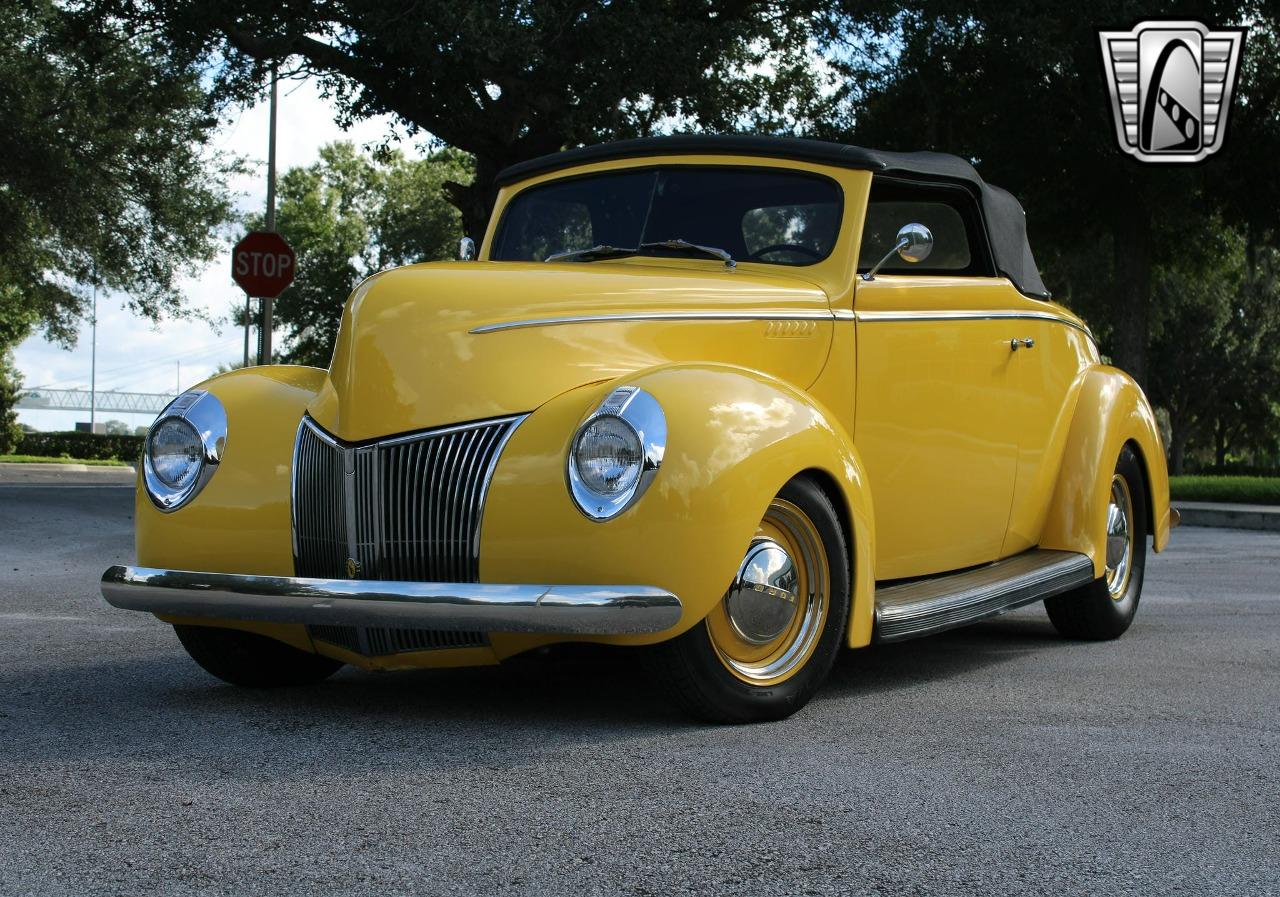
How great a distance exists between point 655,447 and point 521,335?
69cm

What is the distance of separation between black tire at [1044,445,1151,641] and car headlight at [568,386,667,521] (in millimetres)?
3372

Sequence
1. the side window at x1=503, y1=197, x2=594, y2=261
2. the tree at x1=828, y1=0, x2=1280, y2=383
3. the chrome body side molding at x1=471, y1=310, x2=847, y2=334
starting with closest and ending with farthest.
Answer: the chrome body side molding at x1=471, y1=310, x2=847, y2=334
the side window at x1=503, y1=197, x2=594, y2=261
the tree at x1=828, y1=0, x2=1280, y2=383

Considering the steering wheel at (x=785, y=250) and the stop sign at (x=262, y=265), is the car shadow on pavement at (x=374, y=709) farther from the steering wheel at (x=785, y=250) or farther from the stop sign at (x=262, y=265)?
the stop sign at (x=262, y=265)

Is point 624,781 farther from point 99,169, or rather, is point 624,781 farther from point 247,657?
point 99,169

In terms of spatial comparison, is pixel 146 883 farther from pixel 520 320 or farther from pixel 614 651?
pixel 520 320

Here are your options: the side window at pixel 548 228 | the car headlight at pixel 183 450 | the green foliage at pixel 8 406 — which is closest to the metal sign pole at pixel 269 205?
the side window at pixel 548 228

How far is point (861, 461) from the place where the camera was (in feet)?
17.2

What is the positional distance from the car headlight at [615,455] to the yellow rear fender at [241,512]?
1.07 metres

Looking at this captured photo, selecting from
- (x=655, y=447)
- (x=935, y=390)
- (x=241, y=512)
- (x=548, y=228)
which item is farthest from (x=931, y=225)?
(x=241, y=512)

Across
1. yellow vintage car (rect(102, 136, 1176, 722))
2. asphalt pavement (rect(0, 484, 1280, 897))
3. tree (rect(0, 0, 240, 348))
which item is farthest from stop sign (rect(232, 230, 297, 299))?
asphalt pavement (rect(0, 484, 1280, 897))

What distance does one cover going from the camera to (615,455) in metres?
4.25

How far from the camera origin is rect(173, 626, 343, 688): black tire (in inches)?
205

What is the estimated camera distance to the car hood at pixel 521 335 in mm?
4574

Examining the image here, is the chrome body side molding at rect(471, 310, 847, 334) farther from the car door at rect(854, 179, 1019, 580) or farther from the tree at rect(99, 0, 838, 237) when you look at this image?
the tree at rect(99, 0, 838, 237)
